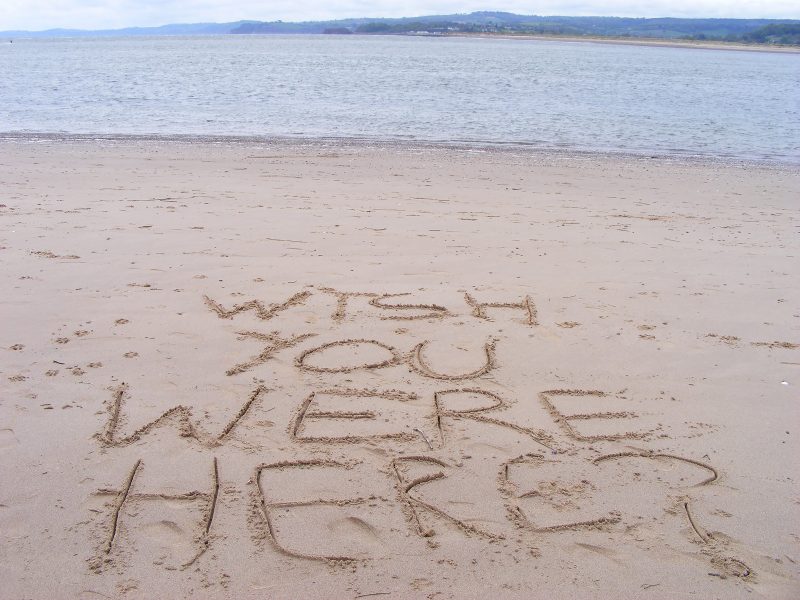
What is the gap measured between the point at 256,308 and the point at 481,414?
5.94 ft

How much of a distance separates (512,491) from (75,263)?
3.87 m

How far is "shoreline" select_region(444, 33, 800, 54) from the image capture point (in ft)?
226

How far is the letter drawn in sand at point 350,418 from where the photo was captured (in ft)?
10.7

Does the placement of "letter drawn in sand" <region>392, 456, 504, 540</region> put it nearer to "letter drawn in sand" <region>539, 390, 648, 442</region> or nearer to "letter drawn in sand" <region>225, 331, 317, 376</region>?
"letter drawn in sand" <region>539, 390, 648, 442</region>

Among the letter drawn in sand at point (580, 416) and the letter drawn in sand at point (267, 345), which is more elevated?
the letter drawn in sand at point (267, 345)

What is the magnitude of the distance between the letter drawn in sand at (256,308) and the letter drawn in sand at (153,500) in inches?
64.0

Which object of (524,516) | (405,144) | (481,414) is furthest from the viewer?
(405,144)

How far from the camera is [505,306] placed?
15.6 feet

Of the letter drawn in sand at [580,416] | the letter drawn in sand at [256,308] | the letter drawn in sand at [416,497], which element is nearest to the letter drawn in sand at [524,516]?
the letter drawn in sand at [416,497]

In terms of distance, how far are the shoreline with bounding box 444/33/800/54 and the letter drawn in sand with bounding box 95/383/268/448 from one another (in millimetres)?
75560

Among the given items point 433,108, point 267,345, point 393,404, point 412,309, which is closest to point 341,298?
point 412,309

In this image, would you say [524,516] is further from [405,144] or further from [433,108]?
[433,108]

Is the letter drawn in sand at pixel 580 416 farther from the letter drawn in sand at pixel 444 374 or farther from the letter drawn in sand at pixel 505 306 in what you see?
the letter drawn in sand at pixel 505 306

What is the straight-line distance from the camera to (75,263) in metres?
5.27
